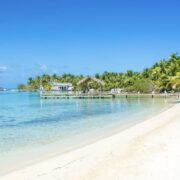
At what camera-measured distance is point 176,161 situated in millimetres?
7633

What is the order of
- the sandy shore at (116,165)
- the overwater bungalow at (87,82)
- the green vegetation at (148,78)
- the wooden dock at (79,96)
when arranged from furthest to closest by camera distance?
the overwater bungalow at (87,82), the wooden dock at (79,96), the green vegetation at (148,78), the sandy shore at (116,165)

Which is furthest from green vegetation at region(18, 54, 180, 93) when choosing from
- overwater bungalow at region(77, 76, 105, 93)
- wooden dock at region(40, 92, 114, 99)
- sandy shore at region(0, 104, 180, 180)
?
sandy shore at region(0, 104, 180, 180)

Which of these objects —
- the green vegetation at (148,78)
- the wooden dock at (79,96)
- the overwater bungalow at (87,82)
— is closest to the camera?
the green vegetation at (148,78)

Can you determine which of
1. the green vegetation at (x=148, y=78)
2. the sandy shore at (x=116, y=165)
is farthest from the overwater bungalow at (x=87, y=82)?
the sandy shore at (x=116, y=165)

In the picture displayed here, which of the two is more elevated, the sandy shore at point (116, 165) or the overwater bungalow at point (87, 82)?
the overwater bungalow at point (87, 82)

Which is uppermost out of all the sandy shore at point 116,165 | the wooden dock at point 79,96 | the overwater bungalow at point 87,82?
the overwater bungalow at point 87,82

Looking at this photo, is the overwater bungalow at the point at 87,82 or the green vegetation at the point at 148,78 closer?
the green vegetation at the point at 148,78

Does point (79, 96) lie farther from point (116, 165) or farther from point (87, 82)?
point (116, 165)

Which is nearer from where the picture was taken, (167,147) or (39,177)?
(39,177)

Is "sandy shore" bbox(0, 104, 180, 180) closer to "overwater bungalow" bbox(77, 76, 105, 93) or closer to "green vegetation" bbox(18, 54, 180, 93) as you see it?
"green vegetation" bbox(18, 54, 180, 93)

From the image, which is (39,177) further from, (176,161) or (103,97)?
(103,97)

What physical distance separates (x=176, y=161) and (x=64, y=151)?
13.9 feet

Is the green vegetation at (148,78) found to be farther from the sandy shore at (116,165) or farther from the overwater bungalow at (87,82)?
the sandy shore at (116,165)

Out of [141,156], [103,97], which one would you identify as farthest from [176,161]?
[103,97]
